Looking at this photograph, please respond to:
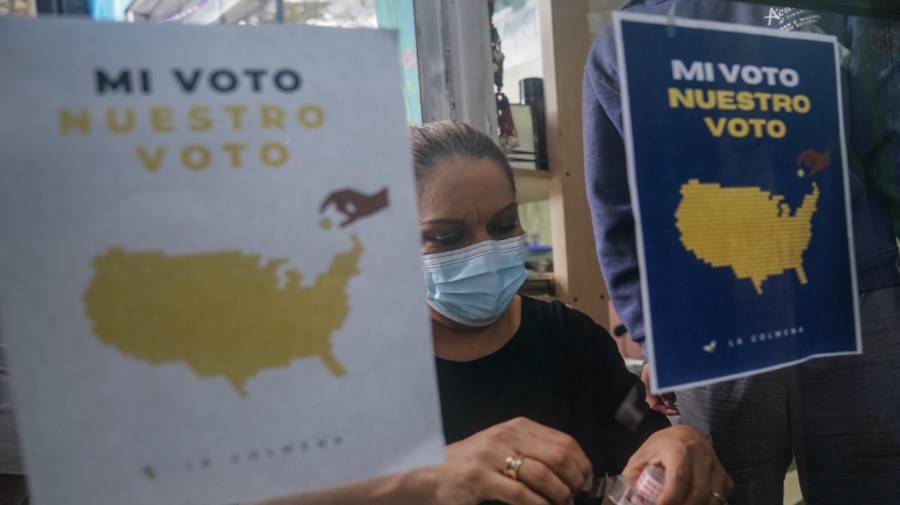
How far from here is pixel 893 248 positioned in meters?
0.83

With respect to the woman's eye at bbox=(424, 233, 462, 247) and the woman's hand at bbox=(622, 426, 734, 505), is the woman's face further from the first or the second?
the woman's hand at bbox=(622, 426, 734, 505)

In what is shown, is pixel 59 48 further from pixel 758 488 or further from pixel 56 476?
pixel 758 488

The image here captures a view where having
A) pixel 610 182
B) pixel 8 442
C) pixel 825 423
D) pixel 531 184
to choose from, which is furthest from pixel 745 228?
pixel 531 184

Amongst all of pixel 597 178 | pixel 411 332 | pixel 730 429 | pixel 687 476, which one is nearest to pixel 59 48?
pixel 411 332

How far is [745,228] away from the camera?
0.56 meters

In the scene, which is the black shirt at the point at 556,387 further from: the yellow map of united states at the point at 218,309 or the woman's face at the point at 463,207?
the yellow map of united states at the point at 218,309

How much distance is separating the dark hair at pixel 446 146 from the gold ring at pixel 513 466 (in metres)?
0.36

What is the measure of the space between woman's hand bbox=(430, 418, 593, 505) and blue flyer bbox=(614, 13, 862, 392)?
22 centimetres

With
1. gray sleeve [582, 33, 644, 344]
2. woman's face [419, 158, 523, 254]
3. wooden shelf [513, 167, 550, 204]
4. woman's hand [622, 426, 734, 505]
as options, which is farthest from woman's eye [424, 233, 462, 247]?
wooden shelf [513, 167, 550, 204]

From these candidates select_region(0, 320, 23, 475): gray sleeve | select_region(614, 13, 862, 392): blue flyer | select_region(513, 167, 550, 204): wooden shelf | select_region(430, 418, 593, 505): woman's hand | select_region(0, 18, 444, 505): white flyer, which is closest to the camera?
select_region(0, 18, 444, 505): white flyer

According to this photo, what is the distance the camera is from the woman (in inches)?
27.5

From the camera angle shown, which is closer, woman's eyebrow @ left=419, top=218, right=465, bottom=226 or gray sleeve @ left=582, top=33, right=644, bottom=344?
gray sleeve @ left=582, top=33, right=644, bottom=344

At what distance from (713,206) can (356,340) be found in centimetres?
30

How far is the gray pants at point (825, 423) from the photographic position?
32.4 inches
